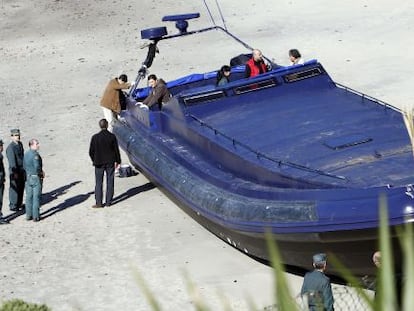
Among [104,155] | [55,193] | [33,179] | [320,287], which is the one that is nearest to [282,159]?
[320,287]

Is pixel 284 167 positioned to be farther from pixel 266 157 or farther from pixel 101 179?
pixel 101 179

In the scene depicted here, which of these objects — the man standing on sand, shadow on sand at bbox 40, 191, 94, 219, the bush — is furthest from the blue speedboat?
the bush

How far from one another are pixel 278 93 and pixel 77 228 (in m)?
2.80

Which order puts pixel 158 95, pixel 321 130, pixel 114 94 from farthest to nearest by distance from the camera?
pixel 114 94 → pixel 158 95 → pixel 321 130

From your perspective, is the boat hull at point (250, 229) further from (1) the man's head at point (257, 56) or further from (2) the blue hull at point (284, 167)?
(1) the man's head at point (257, 56)

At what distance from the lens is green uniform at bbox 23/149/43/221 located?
36.3 ft

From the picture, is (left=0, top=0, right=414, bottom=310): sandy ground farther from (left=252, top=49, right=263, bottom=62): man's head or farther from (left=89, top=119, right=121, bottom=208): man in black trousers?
(left=252, top=49, right=263, bottom=62): man's head

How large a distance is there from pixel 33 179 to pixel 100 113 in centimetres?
528

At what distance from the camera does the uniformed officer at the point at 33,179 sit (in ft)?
36.3

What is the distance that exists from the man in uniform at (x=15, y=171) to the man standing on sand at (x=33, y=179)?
1.50 feet

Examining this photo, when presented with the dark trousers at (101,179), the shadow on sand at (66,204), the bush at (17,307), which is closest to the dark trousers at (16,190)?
the shadow on sand at (66,204)

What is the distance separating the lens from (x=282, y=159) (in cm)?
892

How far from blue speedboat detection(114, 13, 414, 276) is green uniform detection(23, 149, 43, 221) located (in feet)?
4.15

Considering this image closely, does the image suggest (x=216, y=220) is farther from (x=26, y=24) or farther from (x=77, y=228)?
(x=26, y=24)
